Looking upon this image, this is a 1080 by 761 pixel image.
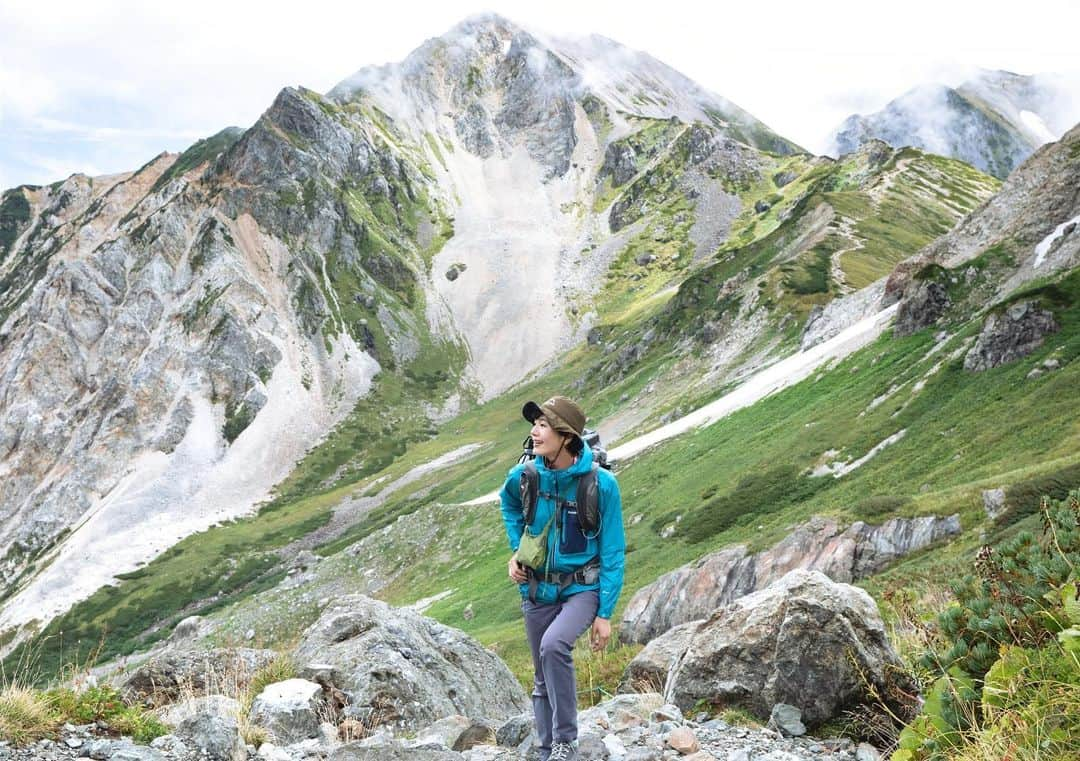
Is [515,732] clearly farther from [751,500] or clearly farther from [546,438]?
[751,500]

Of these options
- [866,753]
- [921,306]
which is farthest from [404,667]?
[921,306]

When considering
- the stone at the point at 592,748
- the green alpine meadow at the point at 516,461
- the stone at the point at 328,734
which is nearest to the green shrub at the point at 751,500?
the green alpine meadow at the point at 516,461

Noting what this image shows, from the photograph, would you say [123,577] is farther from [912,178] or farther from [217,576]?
[912,178]

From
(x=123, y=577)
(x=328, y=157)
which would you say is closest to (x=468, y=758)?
(x=123, y=577)

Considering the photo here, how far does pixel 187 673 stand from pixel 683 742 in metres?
9.87

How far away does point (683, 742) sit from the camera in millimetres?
7512

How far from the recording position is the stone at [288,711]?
31.6 ft

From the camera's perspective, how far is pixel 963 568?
15.9 m

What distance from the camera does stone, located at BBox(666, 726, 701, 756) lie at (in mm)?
7465

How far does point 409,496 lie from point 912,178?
112979 millimetres

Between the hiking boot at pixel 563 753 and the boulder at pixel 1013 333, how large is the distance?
3597 cm

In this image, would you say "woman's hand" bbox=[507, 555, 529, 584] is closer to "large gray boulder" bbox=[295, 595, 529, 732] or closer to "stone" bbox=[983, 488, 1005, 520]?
"large gray boulder" bbox=[295, 595, 529, 732]

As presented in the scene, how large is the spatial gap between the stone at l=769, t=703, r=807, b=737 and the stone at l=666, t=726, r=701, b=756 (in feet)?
4.91

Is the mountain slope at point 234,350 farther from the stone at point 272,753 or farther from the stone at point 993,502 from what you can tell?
the stone at point 993,502
